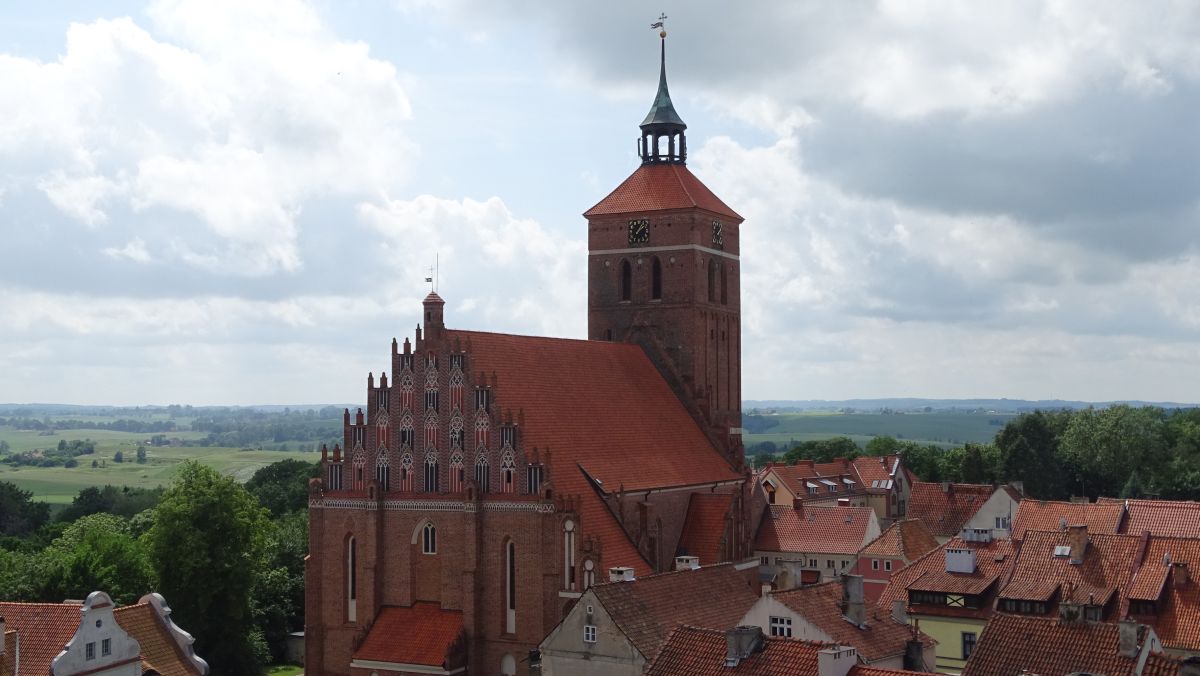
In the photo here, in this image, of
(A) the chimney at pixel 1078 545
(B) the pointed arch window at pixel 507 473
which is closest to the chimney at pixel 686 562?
(B) the pointed arch window at pixel 507 473

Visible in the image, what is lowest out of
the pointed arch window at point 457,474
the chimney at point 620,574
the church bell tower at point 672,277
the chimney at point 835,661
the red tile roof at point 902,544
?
the red tile roof at point 902,544

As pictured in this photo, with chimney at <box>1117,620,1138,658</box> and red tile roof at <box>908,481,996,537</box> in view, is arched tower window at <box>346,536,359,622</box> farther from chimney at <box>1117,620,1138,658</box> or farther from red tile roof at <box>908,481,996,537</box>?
red tile roof at <box>908,481,996,537</box>

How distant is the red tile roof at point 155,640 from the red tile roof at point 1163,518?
164 ft

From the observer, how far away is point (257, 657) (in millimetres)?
75625

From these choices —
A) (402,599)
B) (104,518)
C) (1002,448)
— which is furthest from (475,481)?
(1002,448)

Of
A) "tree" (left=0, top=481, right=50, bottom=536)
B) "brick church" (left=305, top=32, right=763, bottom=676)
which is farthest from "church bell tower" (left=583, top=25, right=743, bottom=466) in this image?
"tree" (left=0, top=481, right=50, bottom=536)

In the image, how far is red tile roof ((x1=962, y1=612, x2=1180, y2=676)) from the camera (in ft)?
121

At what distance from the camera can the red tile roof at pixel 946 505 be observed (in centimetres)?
10819

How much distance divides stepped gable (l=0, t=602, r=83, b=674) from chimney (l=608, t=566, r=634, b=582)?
20140mm

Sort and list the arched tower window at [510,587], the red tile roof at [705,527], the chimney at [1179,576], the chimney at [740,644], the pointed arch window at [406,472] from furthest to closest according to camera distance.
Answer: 1. the red tile roof at [705,527]
2. the pointed arch window at [406,472]
3. the arched tower window at [510,587]
4. the chimney at [1179,576]
5. the chimney at [740,644]

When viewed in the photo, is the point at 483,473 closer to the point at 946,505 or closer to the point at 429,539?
the point at 429,539

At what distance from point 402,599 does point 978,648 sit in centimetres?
2914

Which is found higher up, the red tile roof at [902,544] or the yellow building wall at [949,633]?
the red tile roof at [902,544]

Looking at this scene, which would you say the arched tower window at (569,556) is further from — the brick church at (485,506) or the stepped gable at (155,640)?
the stepped gable at (155,640)
